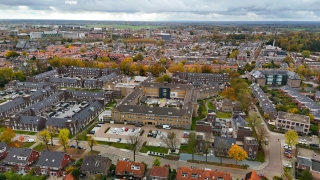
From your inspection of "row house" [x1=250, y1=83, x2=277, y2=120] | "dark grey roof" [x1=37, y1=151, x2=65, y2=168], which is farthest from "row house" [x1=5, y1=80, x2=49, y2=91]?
"row house" [x1=250, y1=83, x2=277, y2=120]

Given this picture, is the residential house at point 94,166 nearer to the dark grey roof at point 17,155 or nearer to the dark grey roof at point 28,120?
the dark grey roof at point 17,155

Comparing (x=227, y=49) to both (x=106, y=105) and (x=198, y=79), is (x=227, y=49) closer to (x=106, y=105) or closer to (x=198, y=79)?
(x=198, y=79)

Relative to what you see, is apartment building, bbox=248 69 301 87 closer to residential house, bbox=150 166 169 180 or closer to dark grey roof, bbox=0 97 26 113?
residential house, bbox=150 166 169 180

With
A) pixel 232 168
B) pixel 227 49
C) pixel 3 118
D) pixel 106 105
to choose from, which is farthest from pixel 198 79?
pixel 227 49

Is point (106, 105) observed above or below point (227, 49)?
below

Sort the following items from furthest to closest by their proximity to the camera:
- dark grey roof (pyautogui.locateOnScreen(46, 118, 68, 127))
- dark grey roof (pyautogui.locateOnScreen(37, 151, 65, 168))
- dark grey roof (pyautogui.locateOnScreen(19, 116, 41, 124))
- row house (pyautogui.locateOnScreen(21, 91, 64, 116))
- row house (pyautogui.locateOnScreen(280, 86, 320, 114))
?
row house (pyautogui.locateOnScreen(280, 86, 320, 114)), row house (pyautogui.locateOnScreen(21, 91, 64, 116)), dark grey roof (pyautogui.locateOnScreen(19, 116, 41, 124)), dark grey roof (pyautogui.locateOnScreen(46, 118, 68, 127)), dark grey roof (pyautogui.locateOnScreen(37, 151, 65, 168))

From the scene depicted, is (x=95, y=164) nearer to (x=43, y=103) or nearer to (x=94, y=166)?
(x=94, y=166)

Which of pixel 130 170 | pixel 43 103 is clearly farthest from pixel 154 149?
pixel 43 103

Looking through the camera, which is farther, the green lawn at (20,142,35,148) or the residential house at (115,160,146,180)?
the green lawn at (20,142,35,148)
